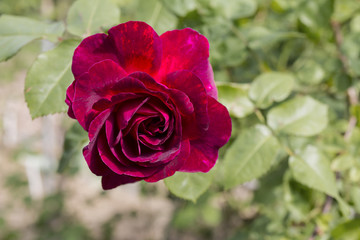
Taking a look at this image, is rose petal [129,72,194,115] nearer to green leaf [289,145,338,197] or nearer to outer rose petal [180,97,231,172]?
outer rose petal [180,97,231,172]

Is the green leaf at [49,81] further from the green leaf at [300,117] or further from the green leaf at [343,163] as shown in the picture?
the green leaf at [343,163]

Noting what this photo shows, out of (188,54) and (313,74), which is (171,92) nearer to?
(188,54)

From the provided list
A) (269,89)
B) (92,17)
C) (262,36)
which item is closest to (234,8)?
(262,36)

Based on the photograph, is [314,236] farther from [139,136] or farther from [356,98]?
[139,136]

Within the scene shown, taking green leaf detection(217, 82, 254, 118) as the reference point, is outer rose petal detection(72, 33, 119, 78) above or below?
above

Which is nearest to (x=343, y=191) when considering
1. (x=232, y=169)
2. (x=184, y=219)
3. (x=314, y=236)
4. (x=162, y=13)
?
(x=314, y=236)

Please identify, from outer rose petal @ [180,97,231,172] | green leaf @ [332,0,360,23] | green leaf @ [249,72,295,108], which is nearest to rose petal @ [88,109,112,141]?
outer rose petal @ [180,97,231,172]

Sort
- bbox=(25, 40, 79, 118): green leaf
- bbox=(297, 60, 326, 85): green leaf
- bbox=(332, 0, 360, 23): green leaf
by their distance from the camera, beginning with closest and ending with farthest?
bbox=(25, 40, 79, 118): green leaf, bbox=(297, 60, 326, 85): green leaf, bbox=(332, 0, 360, 23): green leaf
